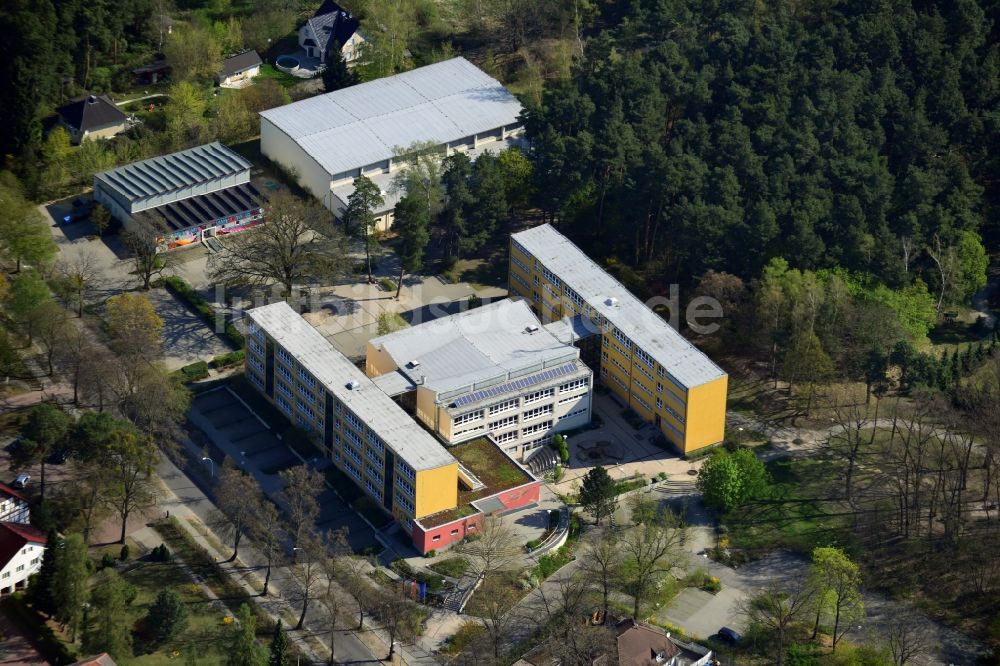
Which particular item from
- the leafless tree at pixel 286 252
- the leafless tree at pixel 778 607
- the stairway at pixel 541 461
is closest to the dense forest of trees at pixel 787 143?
the leafless tree at pixel 286 252

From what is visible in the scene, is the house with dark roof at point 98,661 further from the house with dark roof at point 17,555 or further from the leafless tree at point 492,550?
the leafless tree at point 492,550

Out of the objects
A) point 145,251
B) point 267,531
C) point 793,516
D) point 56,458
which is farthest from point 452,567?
point 145,251

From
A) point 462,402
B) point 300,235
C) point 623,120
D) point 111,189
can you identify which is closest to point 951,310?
point 623,120

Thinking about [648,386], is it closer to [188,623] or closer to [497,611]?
[497,611]

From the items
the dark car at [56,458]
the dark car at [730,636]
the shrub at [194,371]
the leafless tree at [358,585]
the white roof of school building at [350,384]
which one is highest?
the white roof of school building at [350,384]

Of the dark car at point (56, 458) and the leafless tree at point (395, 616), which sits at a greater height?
the dark car at point (56, 458)

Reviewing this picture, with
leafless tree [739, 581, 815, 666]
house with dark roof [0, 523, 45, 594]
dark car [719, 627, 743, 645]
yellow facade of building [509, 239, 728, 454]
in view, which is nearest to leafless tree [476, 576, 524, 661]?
dark car [719, 627, 743, 645]

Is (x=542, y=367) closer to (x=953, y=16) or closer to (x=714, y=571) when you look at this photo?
(x=714, y=571)
